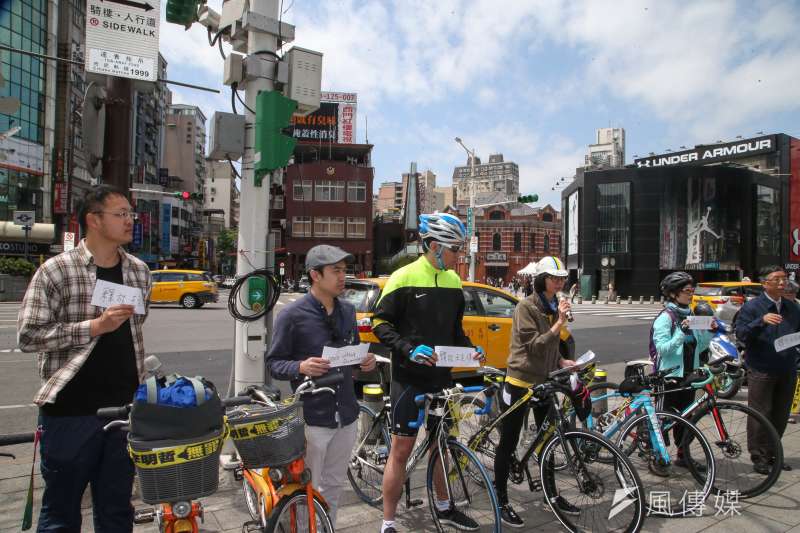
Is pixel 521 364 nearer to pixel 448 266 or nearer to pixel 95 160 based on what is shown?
pixel 448 266

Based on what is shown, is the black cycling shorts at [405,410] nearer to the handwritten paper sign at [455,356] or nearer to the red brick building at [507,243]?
the handwritten paper sign at [455,356]

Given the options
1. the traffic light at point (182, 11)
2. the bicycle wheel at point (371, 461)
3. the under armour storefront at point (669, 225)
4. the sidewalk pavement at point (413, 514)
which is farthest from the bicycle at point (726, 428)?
the under armour storefront at point (669, 225)

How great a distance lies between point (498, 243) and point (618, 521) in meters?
73.8

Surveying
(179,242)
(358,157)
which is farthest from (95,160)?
(179,242)

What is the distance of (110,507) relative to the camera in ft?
8.63

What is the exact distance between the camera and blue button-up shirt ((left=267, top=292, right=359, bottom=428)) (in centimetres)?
306

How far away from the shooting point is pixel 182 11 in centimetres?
501

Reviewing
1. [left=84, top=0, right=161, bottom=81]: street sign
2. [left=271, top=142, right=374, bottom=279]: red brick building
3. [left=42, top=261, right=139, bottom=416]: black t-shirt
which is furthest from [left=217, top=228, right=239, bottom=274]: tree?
[left=42, top=261, right=139, bottom=416]: black t-shirt

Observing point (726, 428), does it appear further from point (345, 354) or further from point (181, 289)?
point (181, 289)

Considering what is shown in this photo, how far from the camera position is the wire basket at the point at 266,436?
2.44 m

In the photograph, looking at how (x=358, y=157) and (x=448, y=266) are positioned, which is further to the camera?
(x=358, y=157)

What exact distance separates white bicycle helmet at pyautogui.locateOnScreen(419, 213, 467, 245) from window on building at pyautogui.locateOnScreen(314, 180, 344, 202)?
57.6 meters

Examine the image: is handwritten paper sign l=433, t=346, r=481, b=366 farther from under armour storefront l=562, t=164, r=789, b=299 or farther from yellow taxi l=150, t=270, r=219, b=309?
under armour storefront l=562, t=164, r=789, b=299

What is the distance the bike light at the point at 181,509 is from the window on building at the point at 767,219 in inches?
2502
